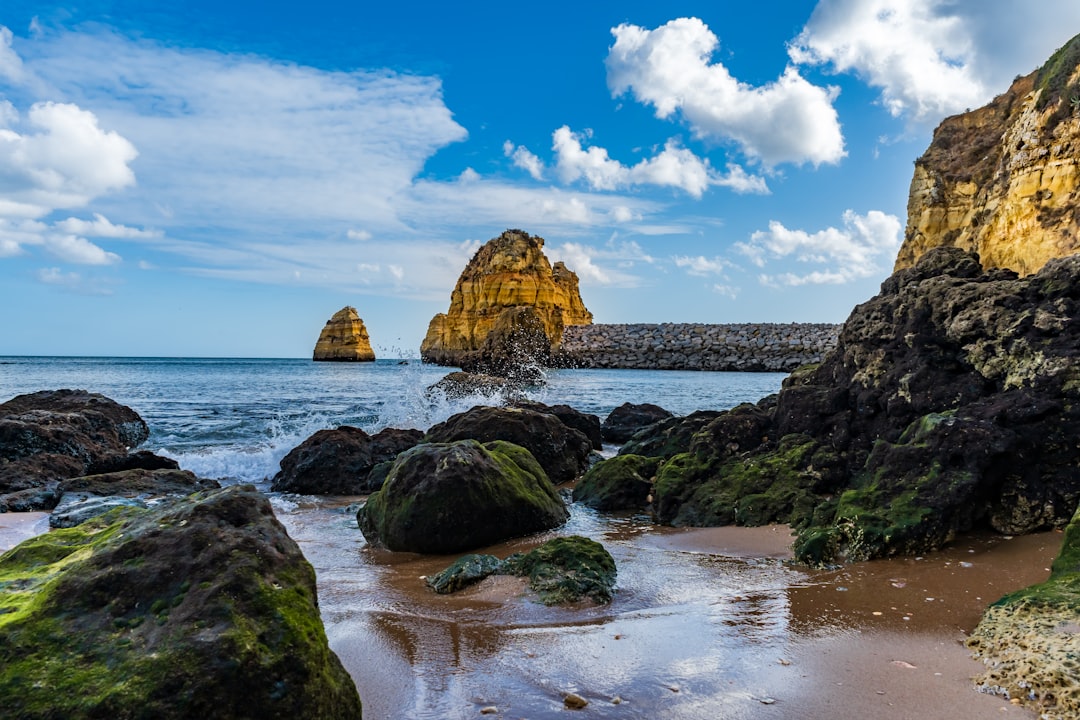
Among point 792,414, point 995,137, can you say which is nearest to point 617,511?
point 792,414

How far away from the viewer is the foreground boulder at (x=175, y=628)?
90.1 inches

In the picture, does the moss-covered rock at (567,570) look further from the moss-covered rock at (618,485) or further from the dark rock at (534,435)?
the dark rock at (534,435)

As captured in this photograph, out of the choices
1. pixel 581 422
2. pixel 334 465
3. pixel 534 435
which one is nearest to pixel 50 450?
pixel 334 465

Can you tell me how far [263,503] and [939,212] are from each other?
23187 millimetres

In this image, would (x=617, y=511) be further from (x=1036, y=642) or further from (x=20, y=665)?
(x=20, y=665)

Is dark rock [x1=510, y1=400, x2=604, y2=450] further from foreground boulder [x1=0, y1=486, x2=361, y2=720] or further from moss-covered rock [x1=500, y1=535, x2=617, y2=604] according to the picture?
foreground boulder [x1=0, y1=486, x2=361, y2=720]

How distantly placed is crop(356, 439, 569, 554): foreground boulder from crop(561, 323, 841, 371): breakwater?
53688 mm

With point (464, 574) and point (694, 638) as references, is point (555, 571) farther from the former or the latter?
point (694, 638)

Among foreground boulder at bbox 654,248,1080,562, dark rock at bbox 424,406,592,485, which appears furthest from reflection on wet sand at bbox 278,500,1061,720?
dark rock at bbox 424,406,592,485

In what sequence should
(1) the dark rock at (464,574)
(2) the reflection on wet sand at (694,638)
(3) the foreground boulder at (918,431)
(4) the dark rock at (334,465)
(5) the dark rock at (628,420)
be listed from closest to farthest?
(2) the reflection on wet sand at (694,638)
(1) the dark rock at (464,574)
(3) the foreground boulder at (918,431)
(4) the dark rock at (334,465)
(5) the dark rock at (628,420)

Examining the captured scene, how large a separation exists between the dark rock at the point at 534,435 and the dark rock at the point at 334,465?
4.05 feet

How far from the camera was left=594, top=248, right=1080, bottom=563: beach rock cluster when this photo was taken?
5.26 metres

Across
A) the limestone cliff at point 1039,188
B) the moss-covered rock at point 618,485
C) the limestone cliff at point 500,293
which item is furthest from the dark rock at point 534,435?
the limestone cliff at point 500,293

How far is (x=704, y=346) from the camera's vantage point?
64500 mm
